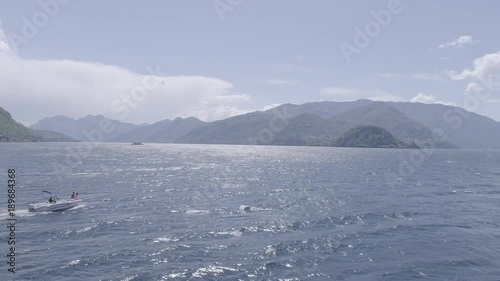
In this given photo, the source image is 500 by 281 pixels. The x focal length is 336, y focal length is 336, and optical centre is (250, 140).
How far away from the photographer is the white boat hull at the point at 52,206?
216 ft

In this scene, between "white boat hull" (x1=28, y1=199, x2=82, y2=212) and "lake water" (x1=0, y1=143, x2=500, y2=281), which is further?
"white boat hull" (x1=28, y1=199, x2=82, y2=212)

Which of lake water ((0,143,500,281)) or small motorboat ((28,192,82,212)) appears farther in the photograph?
small motorboat ((28,192,82,212))

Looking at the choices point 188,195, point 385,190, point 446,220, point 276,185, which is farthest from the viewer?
point 276,185

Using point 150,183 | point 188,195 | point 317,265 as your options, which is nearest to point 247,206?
point 188,195

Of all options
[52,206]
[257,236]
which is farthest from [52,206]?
[257,236]

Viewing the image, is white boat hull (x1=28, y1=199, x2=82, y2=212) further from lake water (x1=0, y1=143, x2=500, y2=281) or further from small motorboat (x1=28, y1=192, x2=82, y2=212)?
lake water (x1=0, y1=143, x2=500, y2=281)

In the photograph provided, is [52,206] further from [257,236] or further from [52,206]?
[257,236]

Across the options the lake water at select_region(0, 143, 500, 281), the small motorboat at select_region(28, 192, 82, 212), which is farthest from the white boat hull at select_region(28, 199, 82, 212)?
the lake water at select_region(0, 143, 500, 281)

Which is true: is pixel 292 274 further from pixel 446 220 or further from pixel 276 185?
pixel 276 185

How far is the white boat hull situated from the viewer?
65812 millimetres

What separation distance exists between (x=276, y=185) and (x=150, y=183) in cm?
3999

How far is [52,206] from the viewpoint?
67438 mm

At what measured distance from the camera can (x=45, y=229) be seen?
54.5 meters

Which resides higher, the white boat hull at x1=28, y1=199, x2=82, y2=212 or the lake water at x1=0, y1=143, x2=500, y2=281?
the white boat hull at x1=28, y1=199, x2=82, y2=212
